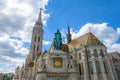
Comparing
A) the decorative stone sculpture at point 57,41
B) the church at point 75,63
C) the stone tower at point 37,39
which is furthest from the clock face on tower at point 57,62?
the stone tower at point 37,39

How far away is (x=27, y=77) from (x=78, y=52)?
797 inches

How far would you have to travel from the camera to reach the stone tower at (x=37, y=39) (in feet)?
186

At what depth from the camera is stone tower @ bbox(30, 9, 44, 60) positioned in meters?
56.6

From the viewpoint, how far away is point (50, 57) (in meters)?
21.0

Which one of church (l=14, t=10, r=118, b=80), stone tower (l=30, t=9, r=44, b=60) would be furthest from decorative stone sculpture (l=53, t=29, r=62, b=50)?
stone tower (l=30, t=9, r=44, b=60)

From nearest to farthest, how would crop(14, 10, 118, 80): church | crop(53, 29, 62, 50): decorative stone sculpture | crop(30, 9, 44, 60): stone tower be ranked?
1. crop(14, 10, 118, 80): church
2. crop(53, 29, 62, 50): decorative stone sculpture
3. crop(30, 9, 44, 60): stone tower

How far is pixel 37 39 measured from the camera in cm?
5881

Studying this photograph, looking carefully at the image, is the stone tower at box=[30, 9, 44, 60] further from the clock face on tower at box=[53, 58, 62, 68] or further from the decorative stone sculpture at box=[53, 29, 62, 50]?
the clock face on tower at box=[53, 58, 62, 68]

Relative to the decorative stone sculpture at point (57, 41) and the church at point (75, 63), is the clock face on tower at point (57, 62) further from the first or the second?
the decorative stone sculpture at point (57, 41)

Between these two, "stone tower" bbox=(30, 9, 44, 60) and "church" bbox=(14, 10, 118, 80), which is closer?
"church" bbox=(14, 10, 118, 80)

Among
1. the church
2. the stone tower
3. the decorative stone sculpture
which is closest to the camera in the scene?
the church

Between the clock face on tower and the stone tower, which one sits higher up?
the stone tower

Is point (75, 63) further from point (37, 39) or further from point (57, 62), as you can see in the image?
point (37, 39)

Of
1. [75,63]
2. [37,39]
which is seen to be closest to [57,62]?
[75,63]
